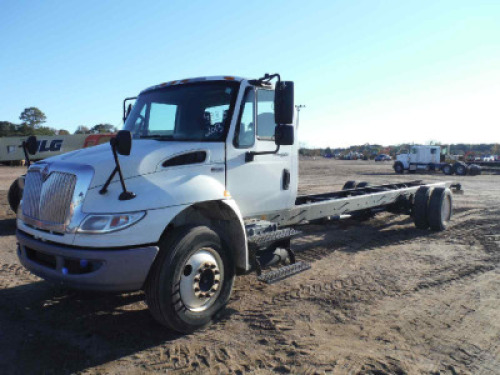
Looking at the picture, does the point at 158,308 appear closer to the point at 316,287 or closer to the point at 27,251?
the point at 27,251

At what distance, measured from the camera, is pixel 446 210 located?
28.8 feet

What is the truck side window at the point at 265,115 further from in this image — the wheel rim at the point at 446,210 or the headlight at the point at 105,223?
the wheel rim at the point at 446,210

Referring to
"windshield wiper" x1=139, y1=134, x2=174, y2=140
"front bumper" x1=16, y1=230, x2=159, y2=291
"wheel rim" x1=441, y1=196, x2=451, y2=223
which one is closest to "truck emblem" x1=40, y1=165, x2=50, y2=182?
"front bumper" x1=16, y1=230, x2=159, y2=291

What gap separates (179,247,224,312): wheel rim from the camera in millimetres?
3561

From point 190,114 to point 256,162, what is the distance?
0.95 meters

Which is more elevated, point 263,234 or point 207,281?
point 263,234

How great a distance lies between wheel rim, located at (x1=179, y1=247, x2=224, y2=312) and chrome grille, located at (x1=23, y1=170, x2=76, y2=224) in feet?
3.84

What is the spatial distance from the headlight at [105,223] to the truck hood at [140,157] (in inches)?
11.8

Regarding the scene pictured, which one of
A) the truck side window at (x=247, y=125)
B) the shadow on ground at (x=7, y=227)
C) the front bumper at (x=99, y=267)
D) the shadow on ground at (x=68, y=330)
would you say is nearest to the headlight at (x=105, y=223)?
the front bumper at (x=99, y=267)

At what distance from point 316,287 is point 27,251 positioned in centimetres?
332

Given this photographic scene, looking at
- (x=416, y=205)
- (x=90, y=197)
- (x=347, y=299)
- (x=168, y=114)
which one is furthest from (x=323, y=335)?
(x=416, y=205)

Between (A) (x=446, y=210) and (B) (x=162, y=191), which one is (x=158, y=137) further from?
(A) (x=446, y=210)

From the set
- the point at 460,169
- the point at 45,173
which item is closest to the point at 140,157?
the point at 45,173

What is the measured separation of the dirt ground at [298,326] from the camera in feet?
10.3
